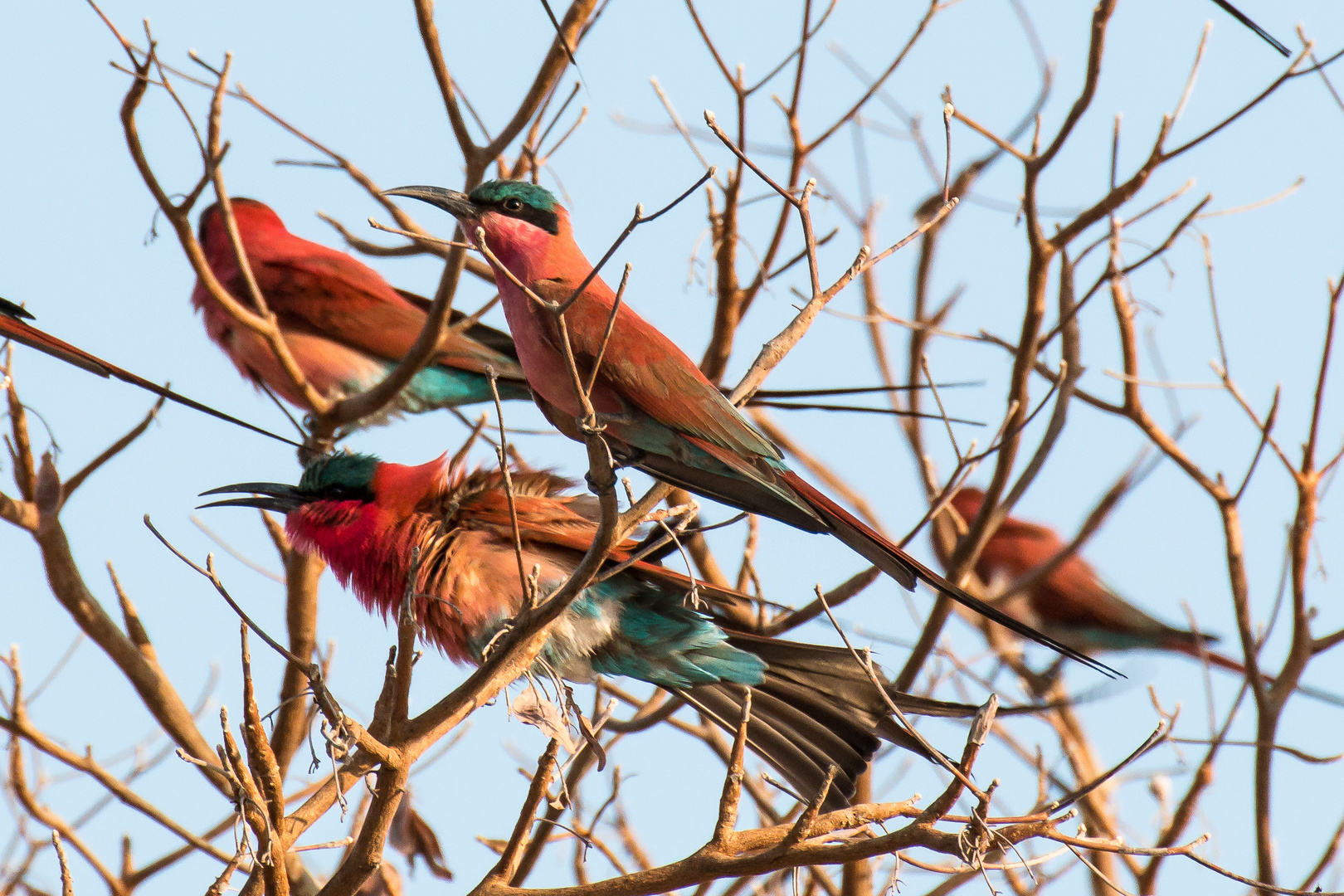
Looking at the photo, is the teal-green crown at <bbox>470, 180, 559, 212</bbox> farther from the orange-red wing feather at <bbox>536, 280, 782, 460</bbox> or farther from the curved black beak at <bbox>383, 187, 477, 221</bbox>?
the orange-red wing feather at <bbox>536, 280, 782, 460</bbox>

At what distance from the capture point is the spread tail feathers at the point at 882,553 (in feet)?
7.25

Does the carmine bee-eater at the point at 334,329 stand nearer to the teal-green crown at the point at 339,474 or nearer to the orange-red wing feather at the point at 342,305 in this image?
the orange-red wing feather at the point at 342,305

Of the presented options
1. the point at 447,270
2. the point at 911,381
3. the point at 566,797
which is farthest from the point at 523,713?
the point at 911,381

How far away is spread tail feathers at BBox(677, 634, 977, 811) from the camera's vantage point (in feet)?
9.89

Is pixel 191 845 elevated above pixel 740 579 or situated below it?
below

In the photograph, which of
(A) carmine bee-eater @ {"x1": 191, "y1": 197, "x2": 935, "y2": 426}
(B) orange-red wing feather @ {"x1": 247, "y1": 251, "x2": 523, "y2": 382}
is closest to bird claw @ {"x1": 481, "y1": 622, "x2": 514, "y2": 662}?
(A) carmine bee-eater @ {"x1": 191, "y1": 197, "x2": 935, "y2": 426}

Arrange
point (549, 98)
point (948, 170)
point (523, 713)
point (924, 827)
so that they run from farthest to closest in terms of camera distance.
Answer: point (549, 98), point (523, 713), point (948, 170), point (924, 827)

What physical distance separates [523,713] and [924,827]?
0.90 meters

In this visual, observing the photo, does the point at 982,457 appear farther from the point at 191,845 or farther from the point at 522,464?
the point at 191,845

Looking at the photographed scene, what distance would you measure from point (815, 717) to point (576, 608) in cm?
61

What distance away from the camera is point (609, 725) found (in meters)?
3.47

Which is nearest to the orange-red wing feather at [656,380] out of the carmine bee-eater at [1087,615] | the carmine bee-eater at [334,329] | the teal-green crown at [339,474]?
the teal-green crown at [339,474]

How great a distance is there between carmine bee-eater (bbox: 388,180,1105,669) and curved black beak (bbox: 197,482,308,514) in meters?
0.90

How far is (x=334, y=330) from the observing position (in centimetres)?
524
